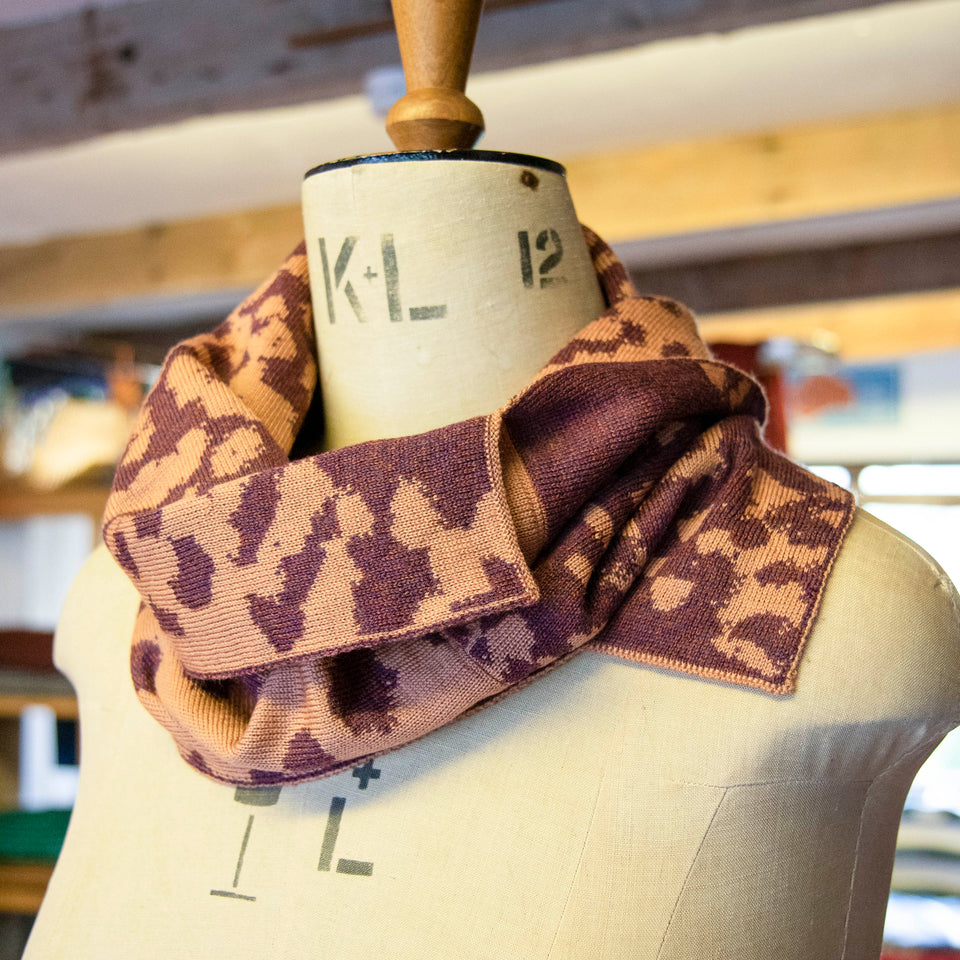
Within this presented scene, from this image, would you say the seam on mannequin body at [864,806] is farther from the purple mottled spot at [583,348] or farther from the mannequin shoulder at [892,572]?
the purple mottled spot at [583,348]

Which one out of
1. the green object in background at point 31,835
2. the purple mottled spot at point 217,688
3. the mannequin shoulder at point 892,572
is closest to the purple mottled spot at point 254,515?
the purple mottled spot at point 217,688

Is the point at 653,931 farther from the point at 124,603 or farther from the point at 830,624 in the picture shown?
the point at 124,603

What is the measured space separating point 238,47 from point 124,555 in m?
1.64

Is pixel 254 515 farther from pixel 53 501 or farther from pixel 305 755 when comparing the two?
pixel 53 501

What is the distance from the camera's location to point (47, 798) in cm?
350

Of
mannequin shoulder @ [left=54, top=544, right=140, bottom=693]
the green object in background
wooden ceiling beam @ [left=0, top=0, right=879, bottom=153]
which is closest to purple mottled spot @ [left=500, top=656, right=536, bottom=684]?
mannequin shoulder @ [left=54, top=544, right=140, bottom=693]

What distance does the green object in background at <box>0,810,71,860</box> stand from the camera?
6.23ft

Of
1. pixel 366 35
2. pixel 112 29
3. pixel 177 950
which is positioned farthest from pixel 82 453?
pixel 177 950

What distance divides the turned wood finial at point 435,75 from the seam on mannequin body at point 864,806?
473 millimetres

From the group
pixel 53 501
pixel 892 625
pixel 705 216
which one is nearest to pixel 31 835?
pixel 53 501

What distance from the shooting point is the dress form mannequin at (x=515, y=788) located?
56 cm

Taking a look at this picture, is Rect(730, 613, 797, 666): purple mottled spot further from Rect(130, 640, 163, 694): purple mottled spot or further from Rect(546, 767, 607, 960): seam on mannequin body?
Rect(130, 640, 163, 694): purple mottled spot

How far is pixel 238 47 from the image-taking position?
194 centimetres

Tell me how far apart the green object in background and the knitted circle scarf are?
151cm
